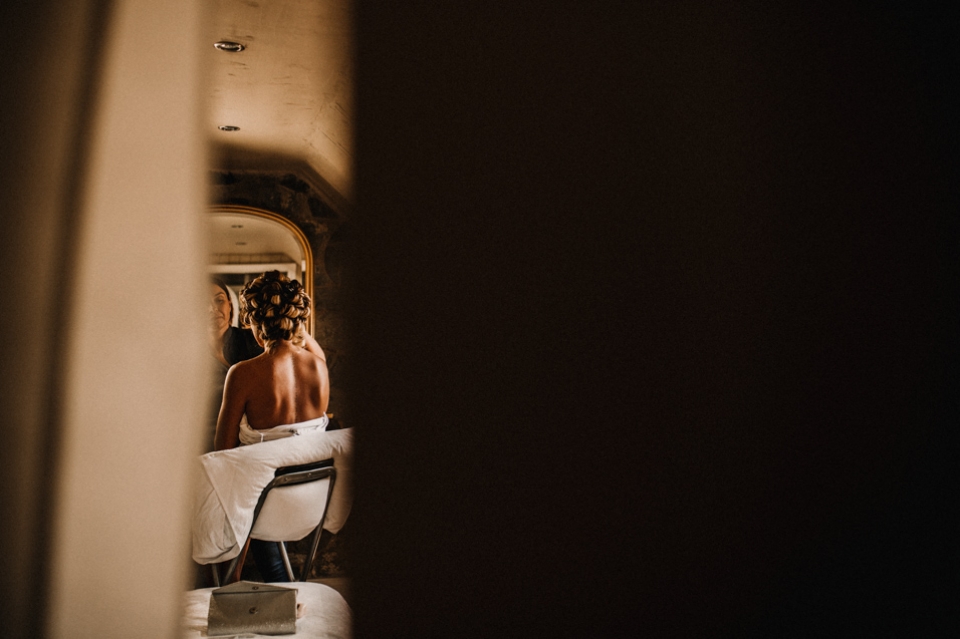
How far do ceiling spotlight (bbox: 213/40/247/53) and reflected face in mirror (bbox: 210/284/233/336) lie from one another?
1.22 feet

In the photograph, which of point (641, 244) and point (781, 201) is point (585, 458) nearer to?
point (641, 244)

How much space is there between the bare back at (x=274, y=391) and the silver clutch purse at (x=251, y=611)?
0.21 metres

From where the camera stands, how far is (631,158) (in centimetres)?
116

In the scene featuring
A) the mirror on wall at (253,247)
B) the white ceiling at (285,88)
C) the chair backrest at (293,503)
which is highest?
the white ceiling at (285,88)

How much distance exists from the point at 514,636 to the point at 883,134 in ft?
3.77

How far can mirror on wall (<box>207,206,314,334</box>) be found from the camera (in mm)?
969

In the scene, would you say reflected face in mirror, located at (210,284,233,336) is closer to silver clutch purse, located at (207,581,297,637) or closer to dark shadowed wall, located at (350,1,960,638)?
dark shadowed wall, located at (350,1,960,638)

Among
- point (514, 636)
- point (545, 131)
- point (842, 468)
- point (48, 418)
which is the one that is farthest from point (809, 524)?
point (48, 418)

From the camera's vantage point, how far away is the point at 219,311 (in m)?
0.96

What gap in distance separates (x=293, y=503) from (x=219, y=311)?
309 millimetres

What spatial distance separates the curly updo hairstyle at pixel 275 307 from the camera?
977 mm

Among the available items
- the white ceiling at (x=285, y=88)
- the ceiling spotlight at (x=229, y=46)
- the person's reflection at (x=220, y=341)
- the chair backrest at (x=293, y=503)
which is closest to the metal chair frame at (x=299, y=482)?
the chair backrest at (x=293, y=503)

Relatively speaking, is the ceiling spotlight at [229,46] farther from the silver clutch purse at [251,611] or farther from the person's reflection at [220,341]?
the silver clutch purse at [251,611]

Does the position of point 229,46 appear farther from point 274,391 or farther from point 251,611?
point 251,611
